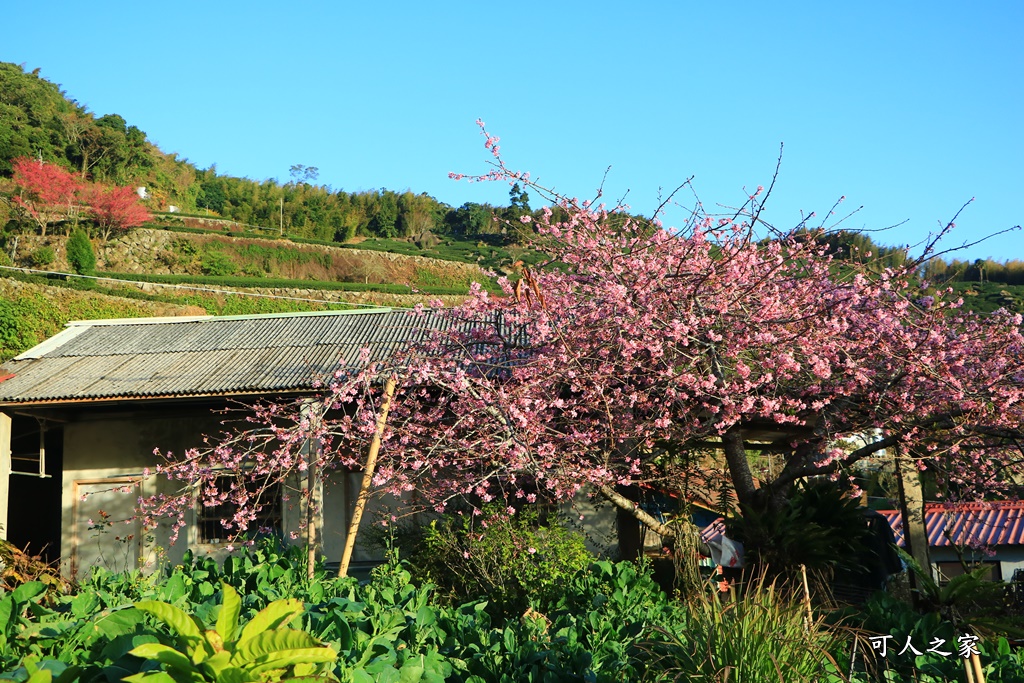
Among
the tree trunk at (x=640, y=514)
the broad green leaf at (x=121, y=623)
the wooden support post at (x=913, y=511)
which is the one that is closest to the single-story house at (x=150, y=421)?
the tree trunk at (x=640, y=514)

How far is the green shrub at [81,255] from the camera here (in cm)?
2823

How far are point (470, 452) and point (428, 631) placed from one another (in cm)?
515

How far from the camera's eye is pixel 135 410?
1270 cm

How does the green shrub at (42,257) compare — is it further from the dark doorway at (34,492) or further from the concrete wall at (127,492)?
the concrete wall at (127,492)

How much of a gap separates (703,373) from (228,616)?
6877 mm

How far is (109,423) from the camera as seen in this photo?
1281cm

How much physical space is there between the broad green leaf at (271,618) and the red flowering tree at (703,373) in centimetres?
552

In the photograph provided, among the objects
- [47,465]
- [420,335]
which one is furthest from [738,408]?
[47,465]

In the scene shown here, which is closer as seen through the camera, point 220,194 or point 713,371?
point 713,371

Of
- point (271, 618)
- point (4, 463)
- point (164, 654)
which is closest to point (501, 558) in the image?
point (271, 618)

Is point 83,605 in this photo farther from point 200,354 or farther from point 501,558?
point 200,354

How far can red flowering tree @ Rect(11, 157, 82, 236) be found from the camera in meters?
30.2

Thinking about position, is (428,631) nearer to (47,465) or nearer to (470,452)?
(470,452)

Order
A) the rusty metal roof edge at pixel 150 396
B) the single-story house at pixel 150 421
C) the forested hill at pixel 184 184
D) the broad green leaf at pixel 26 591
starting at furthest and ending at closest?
the forested hill at pixel 184 184, the single-story house at pixel 150 421, the rusty metal roof edge at pixel 150 396, the broad green leaf at pixel 26 591
